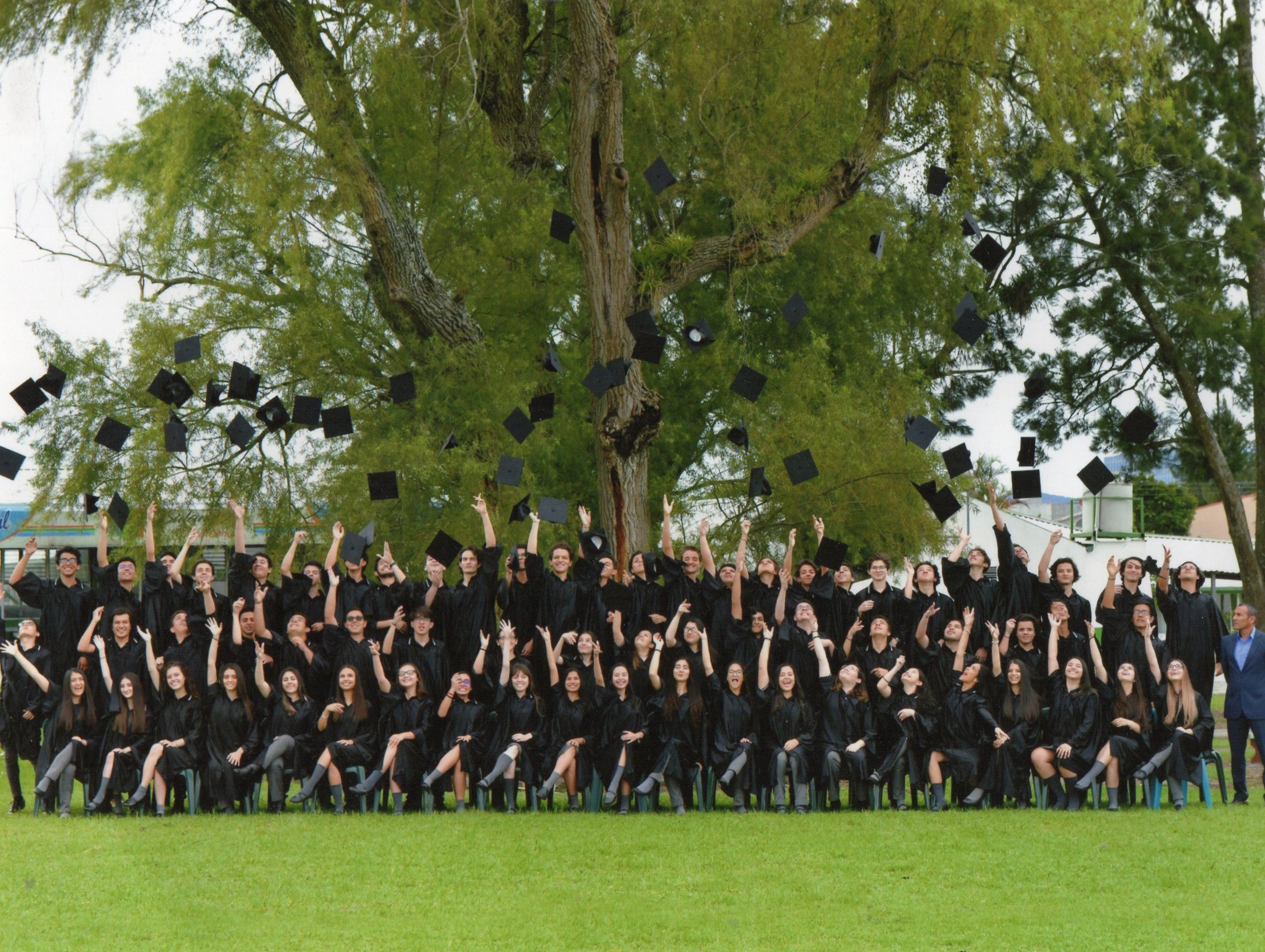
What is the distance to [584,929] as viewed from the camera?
675cm

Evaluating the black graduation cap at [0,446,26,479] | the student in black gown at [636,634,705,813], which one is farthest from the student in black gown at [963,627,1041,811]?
the black graduation cap at [0,446,26,479]

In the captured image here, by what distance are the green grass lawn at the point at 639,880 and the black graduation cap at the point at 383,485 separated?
3106 millimetres

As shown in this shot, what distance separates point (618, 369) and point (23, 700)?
5.26 metres

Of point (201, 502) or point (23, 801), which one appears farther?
point (201, 502)

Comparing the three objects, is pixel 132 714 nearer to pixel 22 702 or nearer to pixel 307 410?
pixel 22 702

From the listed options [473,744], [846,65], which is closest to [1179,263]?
[846,65]

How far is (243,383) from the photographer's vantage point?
13.6 m

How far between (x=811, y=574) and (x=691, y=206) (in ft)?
20.1

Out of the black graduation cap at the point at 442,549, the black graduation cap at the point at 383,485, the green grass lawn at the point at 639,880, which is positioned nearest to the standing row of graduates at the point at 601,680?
the black graduation cap at the point at 442,549

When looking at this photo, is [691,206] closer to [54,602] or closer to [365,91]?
[365,91]

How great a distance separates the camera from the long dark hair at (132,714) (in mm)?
10219

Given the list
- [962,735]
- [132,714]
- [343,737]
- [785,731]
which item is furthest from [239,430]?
Answer: [962,735]

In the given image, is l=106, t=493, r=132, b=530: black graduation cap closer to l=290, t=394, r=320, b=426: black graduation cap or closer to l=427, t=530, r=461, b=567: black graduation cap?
l=290, t=394, r=320, b=426: black graduation cap

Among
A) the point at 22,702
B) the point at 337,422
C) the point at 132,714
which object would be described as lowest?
the point at 132,714
